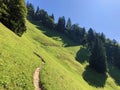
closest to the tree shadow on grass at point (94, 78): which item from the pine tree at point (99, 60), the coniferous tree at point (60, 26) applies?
the pine tree at point (99, 60)

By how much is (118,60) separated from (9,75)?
106m

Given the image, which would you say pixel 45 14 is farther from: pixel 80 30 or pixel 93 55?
pixel 93 55

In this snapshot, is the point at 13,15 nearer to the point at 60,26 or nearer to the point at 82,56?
the point at 82,56

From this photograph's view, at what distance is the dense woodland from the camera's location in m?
59.0

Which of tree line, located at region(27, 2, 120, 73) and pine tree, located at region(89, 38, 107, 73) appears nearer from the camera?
pine tree, located at region(89, 38, 107, 73)

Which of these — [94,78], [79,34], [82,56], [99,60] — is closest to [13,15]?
[94,78]

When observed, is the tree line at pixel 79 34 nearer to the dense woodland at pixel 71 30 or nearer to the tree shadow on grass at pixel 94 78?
the dense woodland at pixel 71 30

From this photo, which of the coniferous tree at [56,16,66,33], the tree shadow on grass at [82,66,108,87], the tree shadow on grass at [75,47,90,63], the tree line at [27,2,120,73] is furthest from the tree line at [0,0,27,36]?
the coniferous tree at [56,16,66,33]

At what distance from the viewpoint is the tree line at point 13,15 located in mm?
56931

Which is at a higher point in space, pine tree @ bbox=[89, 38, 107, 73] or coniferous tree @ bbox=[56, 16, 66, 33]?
coniferous tree @ bbox=[56, 16, 66, 33]

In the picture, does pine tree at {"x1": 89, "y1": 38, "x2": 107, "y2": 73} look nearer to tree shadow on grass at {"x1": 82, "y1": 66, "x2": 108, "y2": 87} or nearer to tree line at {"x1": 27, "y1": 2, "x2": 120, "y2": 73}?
tree shadow on grass at {"x1": 82, "y1": 66, "x2": 108, "y2": 87}

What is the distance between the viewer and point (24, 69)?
34.7m

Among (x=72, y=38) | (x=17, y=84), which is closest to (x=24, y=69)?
(x=17, y=84)

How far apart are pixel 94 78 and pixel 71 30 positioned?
90.8 m
